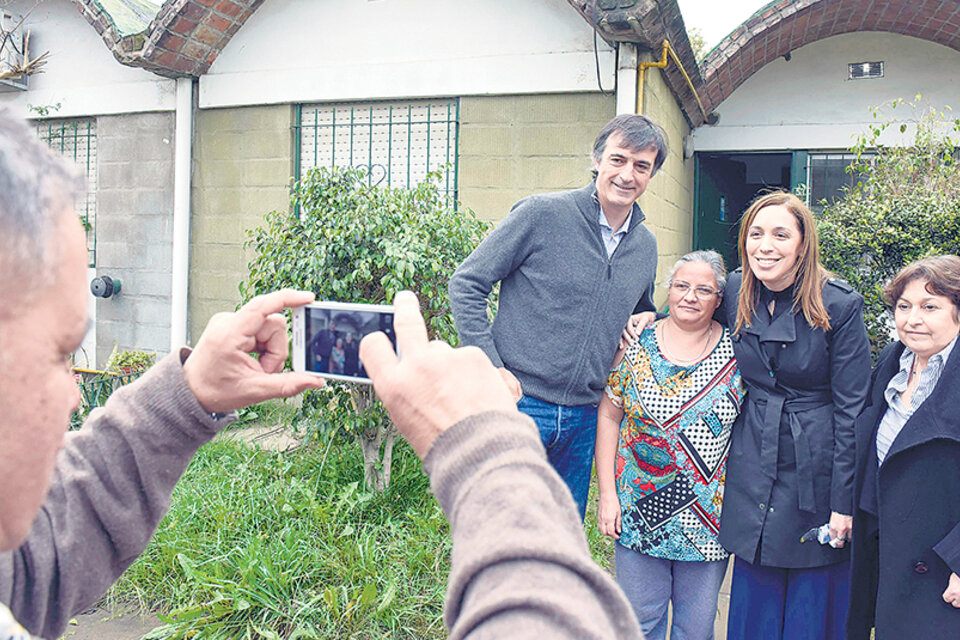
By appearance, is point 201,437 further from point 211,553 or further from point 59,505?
point 211,553

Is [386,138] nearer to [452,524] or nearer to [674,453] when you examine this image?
[674,453]

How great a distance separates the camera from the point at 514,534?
0.76 metres

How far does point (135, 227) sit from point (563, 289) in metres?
5.63

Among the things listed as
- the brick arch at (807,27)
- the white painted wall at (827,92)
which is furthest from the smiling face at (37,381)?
the white painted wall at (827,92)

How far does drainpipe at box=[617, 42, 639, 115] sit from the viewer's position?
5.42m

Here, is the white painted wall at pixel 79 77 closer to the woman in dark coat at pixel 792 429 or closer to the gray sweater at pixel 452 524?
the woman in dark coat at pixel 792 429

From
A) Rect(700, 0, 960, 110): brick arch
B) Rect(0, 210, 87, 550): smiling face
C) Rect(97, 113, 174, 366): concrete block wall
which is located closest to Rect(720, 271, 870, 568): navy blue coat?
Rect(0, 210, 87, 550): smiling face

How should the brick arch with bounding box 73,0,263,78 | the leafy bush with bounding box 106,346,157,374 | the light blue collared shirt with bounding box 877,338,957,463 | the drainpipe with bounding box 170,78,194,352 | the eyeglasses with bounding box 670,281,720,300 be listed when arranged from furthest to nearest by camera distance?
the drainpipe with bounding box 170,78,194,352 < the leafy bush with bounding box 106,346,157,374 < the brick arch with bounding box 73,0,263,78 < the eyeglasses with bounding box 670,281,720,300 < the light blue collared shirt with bounding box 877,338,957,463

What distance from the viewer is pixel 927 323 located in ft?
8.62

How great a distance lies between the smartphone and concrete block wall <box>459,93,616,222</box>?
14.2 ft

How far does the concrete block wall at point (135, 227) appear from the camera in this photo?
22.9 feet

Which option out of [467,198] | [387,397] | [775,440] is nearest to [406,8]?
[467,198]

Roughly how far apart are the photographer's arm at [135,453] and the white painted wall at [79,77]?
20.9 ft

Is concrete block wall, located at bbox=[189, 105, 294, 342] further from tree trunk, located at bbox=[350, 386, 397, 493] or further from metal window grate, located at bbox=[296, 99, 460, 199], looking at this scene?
tree trunk, located at bbox=[350, 386, 397, 493]
